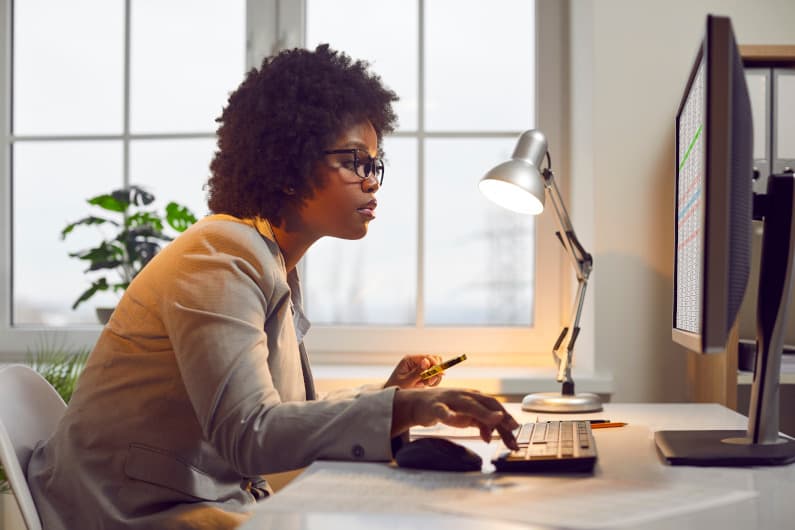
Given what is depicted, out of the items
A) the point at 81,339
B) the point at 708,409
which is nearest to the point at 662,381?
the point at 708,409

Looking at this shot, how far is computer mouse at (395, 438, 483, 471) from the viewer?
101 cm

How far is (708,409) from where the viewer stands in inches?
69.2

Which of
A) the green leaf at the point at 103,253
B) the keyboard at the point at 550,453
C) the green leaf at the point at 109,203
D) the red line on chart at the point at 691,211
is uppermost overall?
the green leaf at the point at 109,203

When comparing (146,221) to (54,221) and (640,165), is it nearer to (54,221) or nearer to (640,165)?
(54,221)

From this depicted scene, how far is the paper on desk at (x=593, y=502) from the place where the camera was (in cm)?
78

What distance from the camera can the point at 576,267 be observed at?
1858mm

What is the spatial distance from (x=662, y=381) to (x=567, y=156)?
0.73 metres

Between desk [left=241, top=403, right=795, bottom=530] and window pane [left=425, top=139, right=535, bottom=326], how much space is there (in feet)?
5.00

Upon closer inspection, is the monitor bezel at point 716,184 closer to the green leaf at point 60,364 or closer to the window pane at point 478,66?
the green leaf at point 60,364

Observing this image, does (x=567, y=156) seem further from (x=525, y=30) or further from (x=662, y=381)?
(x=662, y=381)

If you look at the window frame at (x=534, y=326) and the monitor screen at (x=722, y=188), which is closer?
the monitor screen at (x=722, y=188)

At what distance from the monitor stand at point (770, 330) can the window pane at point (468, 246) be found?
1504 millimetres

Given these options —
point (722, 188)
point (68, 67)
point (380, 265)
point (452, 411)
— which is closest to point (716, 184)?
point (722, 188)

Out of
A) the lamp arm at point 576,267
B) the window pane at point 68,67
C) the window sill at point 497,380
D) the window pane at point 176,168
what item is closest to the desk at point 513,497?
the lamp arm at point 576,267
